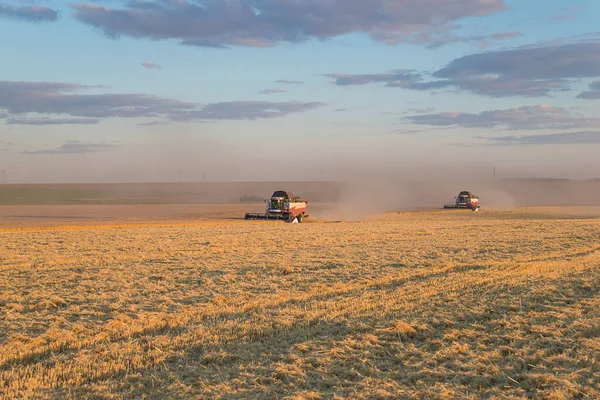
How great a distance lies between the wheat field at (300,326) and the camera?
8656 mm

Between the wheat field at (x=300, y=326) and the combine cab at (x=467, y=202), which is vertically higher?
the combine cab at (x=467, y=202)

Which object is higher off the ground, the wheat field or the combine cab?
the combine cab

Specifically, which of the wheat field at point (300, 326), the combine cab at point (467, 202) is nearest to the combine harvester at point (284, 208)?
the wheat field at point (300, 326)

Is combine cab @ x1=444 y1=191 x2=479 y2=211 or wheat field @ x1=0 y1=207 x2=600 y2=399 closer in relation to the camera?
wheat field @ x1=0 y1=207 x2=600 y2=399

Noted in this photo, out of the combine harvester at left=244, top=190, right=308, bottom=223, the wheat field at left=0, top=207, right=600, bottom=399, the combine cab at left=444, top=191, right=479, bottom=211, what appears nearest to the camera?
the wheat field at left=0, top=207, right=600, bottom=399

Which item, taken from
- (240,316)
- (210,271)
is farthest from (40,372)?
(210,271)

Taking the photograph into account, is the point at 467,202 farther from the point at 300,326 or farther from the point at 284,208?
the point at 300,326

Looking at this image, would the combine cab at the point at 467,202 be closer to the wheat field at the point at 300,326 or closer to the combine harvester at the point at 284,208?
the combine harvester at the point at 284,208

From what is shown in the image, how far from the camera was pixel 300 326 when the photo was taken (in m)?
12.1

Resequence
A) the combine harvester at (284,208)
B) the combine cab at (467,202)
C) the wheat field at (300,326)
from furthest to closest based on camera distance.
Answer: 1. the combine cab at (467,202)
2. the combine harvester at (284,208)
3. the wheat field at (300,326)

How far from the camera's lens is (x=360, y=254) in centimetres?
2558

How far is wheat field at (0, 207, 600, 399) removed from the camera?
28.4 feet

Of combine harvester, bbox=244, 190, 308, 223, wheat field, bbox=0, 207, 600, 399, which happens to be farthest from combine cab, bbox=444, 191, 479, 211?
wheat field, bbox=0, 207, 600, 399

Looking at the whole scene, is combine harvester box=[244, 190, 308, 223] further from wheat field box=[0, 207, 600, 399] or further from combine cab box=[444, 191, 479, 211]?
combine cab box=[444, 191, 479, 211]
